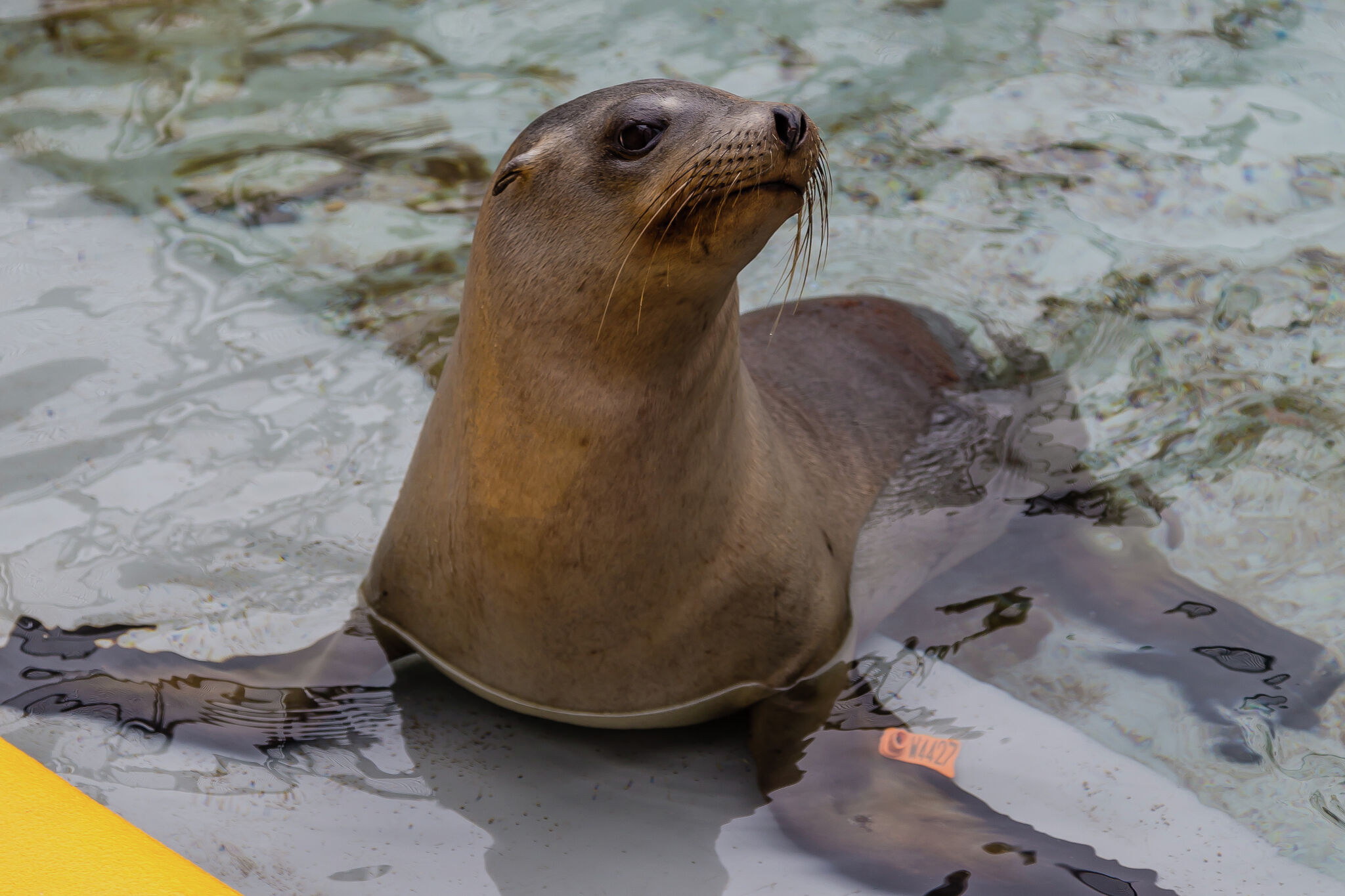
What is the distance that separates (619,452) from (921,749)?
1040mm

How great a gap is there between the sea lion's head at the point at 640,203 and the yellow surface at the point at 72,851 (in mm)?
1194

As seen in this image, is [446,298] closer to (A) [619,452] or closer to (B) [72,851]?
(A) [619,452]

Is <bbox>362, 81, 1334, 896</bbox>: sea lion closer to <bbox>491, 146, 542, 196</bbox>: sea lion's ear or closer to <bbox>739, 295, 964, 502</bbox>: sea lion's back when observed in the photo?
<bbox>491, 146, 542, 196</bbox>: sea lion's ear

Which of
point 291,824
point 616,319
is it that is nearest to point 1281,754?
point 616,319

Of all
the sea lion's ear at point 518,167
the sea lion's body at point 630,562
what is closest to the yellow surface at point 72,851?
the sea lion's body at point 630,562

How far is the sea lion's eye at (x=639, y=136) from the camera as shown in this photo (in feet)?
8.38

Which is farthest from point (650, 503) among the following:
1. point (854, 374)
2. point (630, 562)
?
point (854, 374)

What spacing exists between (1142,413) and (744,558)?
2.19m

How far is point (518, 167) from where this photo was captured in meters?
2.69

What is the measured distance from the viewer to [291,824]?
2.73m

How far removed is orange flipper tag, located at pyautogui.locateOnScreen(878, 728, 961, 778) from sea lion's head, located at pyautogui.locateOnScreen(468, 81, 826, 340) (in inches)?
44.2

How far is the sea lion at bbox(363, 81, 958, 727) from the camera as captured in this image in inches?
98.9

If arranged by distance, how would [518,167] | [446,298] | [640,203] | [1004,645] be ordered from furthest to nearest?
1. [446,298]
2. [1004,645]
3. [518,167]
4. [640,203]

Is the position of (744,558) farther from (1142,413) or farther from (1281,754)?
(1142,413)
